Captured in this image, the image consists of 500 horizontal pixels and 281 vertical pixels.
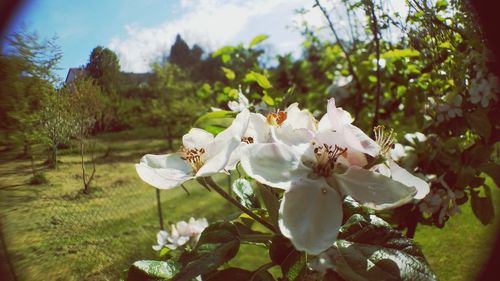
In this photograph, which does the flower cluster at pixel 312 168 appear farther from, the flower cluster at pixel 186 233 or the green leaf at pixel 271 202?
the flower cluster at pixel 186 233

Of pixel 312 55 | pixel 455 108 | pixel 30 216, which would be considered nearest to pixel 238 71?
pixel 455 108

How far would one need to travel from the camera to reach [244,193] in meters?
0.76

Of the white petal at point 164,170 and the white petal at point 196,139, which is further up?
the white petal at point 196,139

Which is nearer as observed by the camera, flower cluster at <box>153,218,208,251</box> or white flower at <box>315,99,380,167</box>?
white flower at <box>315,99,380,167</box>

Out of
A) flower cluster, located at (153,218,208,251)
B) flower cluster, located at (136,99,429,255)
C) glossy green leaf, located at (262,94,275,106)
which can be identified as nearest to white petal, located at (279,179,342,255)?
flower cluster, located at (136,99,429,255)

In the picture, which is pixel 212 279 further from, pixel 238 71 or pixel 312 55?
pixel 312 55

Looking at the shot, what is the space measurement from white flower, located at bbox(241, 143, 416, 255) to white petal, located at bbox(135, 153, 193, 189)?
0.13 meters

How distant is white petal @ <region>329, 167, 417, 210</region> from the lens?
470mm

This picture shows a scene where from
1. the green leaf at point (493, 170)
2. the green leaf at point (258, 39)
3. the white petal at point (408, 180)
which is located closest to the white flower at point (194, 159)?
the white petal at point (408, 180)

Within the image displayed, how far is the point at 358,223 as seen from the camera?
22.9 inches

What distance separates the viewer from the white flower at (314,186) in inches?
17.8

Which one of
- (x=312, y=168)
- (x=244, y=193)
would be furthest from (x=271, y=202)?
(x=244, y=193)

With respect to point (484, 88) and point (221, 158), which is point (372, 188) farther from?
point (484, 88)

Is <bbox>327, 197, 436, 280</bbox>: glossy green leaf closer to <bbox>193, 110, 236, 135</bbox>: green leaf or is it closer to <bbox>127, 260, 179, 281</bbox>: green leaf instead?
<bbox>127, 260, 179, 281</bbox>: green leaf
